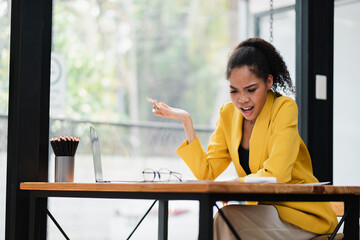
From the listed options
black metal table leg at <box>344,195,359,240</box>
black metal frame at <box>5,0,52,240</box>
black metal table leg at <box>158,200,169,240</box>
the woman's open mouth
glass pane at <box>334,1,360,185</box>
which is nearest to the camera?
black metal table leg at <box>344,195,359,240</box>

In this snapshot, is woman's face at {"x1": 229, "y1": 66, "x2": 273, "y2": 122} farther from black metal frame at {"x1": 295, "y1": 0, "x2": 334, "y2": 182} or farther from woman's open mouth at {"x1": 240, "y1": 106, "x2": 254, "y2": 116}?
black metal frame at {"x1": 295, "y1": 0, "x2": 334, "y2": 182}

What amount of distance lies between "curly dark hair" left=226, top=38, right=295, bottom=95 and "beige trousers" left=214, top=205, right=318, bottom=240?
551 millimetres

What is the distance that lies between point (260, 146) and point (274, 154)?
0.15 metres

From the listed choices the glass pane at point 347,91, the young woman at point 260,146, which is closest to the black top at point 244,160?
the young woman at point 260,146

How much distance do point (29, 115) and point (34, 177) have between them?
0.23 m

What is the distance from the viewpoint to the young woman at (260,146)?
1.75 meters

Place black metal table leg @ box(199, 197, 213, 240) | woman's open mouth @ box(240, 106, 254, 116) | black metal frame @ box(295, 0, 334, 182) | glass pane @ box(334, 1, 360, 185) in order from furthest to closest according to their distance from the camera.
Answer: glass pane @ box(334, 1, 360, 185), black metal frame @ box(295, 0, 334, 182), woman's open mouth @ box(240, 106, 254, 116), black metal table leg @ box(199, 197, 213, 240)

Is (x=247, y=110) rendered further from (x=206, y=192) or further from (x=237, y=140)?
(x=206, y=192)

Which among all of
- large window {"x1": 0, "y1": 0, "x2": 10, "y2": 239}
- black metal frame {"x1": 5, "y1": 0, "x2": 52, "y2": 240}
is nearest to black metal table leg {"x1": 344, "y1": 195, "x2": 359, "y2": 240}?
black metal frame {"x1": 5, "y1": 0, "x2": 52, "y2": 240}

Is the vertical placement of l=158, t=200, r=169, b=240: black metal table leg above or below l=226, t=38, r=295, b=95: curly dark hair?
below

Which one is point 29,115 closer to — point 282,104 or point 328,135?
point 282,104

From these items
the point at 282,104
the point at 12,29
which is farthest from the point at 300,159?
the point at 12,29

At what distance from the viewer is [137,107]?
13852mm

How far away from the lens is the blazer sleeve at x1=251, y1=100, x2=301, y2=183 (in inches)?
71.5
